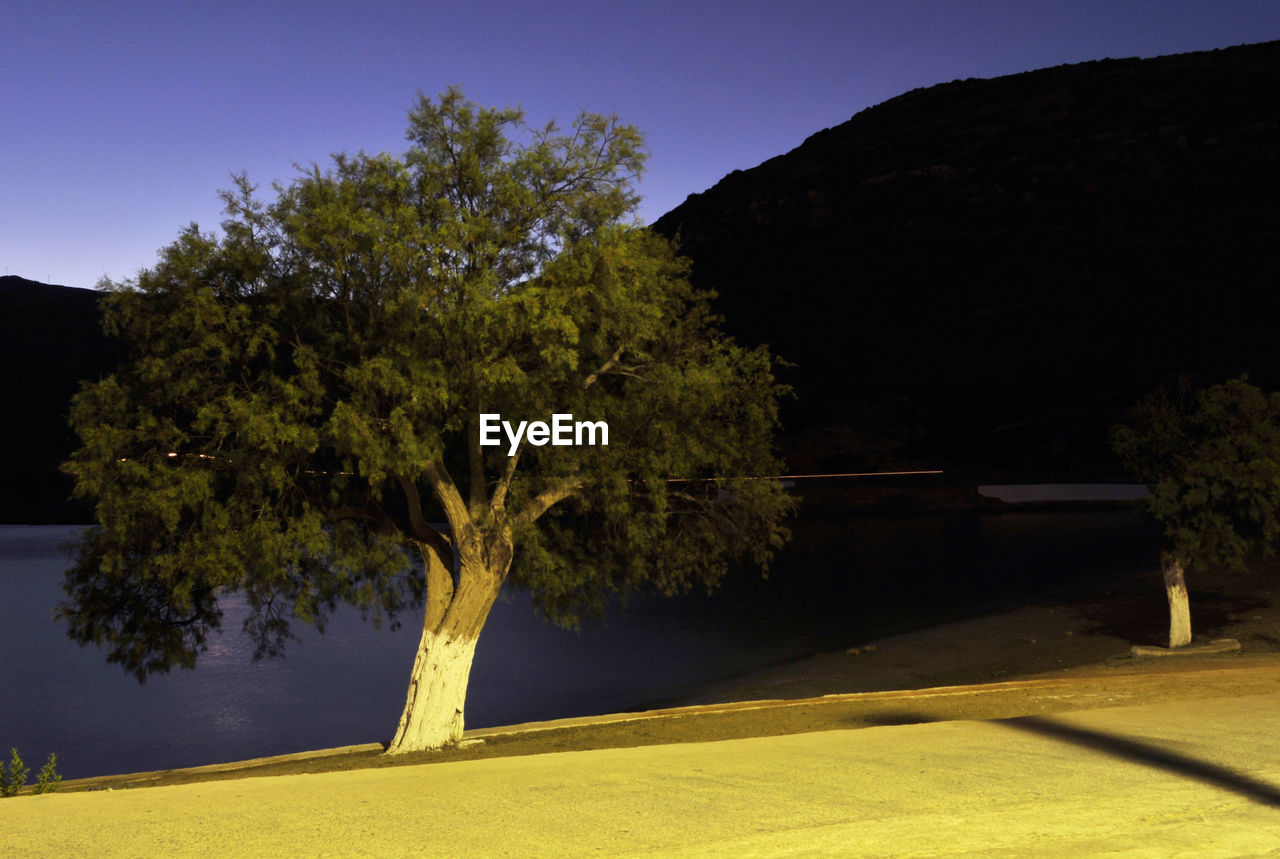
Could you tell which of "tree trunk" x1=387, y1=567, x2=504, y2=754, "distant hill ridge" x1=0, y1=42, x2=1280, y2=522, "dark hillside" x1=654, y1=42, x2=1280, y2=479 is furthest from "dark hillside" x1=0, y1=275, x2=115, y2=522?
"tree trunk" x1=387, y1=567, x2=504, y2=754

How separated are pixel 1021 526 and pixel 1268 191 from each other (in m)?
54.0

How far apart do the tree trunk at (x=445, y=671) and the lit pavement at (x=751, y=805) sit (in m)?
5.88

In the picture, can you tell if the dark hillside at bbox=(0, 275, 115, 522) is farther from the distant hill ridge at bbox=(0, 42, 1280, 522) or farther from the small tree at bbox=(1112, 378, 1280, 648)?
the small tree at bbox=(1112, 378, 1280, 648)

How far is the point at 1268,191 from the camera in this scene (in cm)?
10400

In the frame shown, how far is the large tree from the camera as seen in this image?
43.8 ft

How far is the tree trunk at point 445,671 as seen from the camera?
47.6 feet

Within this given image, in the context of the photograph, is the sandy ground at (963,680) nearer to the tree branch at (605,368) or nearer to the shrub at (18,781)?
the shrub at (18,781)

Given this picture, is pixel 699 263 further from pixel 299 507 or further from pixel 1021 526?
pixel 299 507

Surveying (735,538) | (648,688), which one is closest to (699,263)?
(648,688)

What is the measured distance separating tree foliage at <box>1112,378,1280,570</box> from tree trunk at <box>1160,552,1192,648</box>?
0.32 m

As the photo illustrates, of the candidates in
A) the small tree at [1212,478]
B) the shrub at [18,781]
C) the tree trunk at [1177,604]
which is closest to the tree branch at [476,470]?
the shrub at [18,781]

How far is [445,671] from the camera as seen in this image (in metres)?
14.6

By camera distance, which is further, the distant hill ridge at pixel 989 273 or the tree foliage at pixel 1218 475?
the distant hill ridge at pixel 989 273

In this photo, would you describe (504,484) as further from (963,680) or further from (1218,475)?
(1218,475)
